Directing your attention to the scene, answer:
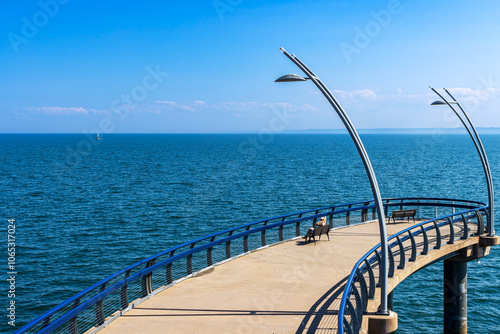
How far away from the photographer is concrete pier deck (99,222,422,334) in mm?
10211

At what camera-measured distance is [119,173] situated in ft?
274

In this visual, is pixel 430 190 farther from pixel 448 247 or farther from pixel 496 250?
pixel 448 247

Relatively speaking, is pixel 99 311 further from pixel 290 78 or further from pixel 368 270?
pixel 290 78

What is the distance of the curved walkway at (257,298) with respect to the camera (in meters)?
10.2

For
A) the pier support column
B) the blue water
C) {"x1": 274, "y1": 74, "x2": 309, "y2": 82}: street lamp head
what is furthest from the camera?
the blue water

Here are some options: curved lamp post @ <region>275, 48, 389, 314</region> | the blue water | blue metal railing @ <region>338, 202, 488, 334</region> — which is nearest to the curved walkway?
blue metal railing @ <region>338, 202, 488, 334</region>

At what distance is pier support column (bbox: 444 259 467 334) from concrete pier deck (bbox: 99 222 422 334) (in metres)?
5.47

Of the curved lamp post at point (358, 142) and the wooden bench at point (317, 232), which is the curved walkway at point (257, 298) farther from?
the curved lamp post at point (358, 142)

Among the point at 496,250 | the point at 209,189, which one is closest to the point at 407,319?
the point at 496,250

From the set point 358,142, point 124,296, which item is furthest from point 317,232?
point 124,296

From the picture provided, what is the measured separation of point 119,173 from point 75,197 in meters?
29.6

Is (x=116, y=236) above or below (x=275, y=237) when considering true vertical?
below

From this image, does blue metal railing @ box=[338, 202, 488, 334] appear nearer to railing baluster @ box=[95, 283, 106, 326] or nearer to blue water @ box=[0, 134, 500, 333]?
railing baluster @ box=[95, 283, 106, 326]

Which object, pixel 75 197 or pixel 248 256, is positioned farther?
pixel 75 197
